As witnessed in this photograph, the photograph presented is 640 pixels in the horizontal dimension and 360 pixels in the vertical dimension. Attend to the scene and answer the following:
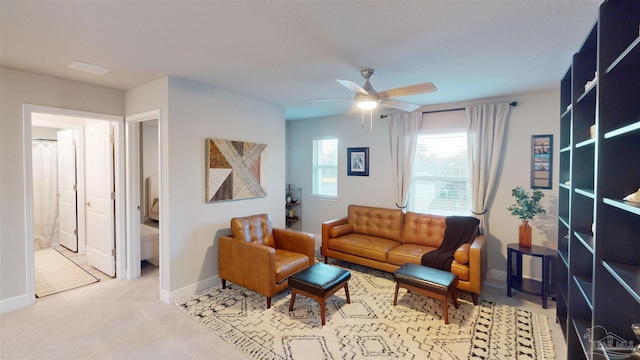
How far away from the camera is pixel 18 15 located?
6.11 feet

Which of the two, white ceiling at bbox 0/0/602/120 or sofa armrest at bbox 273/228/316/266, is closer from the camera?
white ceiling at bbox 0/0/602/120

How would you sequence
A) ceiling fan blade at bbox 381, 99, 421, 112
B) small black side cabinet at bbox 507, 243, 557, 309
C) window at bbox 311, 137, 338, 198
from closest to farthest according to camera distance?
1. ceiling fan blade at bbox 381, 99, 421, 112
2. small black side cabinet at bbox 507, 243, 557, 309
3. window at bbox 311, 137, 338, 198

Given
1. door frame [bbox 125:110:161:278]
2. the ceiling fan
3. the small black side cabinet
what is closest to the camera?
the ceiling fan

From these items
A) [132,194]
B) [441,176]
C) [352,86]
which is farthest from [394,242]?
[132,194]

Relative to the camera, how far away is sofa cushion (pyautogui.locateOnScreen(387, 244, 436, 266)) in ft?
11.7

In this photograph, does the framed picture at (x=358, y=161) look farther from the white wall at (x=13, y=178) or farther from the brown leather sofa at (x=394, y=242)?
the white wall at (x=13, y=178)

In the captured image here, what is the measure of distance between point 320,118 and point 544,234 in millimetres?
3923

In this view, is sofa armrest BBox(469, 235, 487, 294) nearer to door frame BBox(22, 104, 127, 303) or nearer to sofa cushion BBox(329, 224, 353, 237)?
sofa cushion BBox(329, 224, 353, 237)

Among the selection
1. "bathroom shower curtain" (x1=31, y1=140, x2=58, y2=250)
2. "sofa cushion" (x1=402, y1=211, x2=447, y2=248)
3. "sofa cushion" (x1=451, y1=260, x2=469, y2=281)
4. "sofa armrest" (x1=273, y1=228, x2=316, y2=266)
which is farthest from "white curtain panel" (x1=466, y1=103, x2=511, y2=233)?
"bathroom shower curtain" (x1=31, y1=140, x2=58, y2=250)

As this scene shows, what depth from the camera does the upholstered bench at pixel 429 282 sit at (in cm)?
276

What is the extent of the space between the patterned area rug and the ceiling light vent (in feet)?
8.37

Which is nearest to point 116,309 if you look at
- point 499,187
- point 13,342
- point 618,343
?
point 13,342

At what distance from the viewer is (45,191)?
514cm

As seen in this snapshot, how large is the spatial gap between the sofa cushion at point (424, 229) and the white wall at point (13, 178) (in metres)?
4.50
